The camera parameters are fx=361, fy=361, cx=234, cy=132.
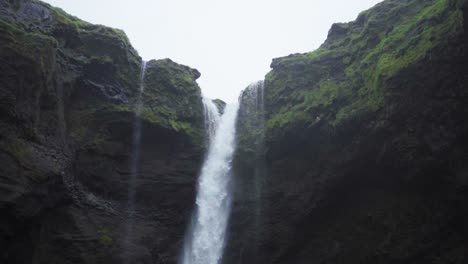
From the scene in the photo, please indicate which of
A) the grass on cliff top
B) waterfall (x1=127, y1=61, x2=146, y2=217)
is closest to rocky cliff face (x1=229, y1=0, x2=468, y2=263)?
the grass on cliff top

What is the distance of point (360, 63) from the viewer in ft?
53.5

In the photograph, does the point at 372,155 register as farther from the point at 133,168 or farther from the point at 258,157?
the point at 133,168

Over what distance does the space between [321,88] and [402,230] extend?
23.7 feet

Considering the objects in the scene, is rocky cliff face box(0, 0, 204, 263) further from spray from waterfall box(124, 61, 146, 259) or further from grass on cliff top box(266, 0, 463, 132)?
grass on cliff top box(266, 0, 463, 132)

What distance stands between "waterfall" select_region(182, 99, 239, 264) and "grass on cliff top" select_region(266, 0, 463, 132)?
9.93ft

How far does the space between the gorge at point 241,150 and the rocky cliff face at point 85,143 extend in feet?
0.19

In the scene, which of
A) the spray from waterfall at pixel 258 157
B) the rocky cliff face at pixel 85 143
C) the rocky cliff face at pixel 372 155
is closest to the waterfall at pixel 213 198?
the rocky cliff face at pixel 85 143

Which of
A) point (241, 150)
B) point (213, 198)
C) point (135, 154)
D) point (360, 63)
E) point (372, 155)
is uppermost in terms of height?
point (360, 63)

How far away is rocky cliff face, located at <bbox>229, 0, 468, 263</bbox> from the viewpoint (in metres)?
12.3

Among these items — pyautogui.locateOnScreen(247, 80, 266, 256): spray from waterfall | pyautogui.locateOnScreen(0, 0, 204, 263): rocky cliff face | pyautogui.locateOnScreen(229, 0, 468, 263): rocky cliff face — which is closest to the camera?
pyautogui.locateOnScreen(0, 0, 204, 263): rocky cliff face

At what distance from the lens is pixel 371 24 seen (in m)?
17.8

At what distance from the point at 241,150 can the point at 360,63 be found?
696cm

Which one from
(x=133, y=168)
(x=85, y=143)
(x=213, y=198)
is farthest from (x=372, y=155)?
(x=85, y=143)

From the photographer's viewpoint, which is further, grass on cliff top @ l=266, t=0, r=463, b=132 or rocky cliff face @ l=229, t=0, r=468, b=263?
grass on cliff top @ l=266, t=0, r=463, b=132
